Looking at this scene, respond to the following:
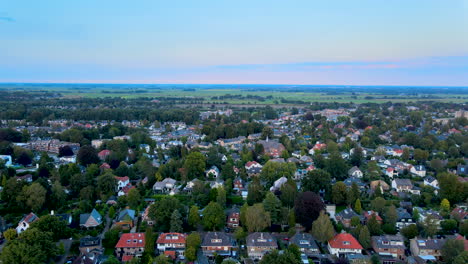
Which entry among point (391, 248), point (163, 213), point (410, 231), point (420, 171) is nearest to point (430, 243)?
point (410, 231)

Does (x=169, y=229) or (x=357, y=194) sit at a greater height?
(x=357, y=194)

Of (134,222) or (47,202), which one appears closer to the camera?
(134,222)

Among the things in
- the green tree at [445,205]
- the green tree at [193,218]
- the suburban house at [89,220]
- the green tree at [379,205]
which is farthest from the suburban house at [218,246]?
the green tree at [445,205]

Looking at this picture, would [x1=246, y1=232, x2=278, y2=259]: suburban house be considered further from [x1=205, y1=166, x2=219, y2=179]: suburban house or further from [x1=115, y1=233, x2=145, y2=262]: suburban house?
[x1=205, y1=166, x2=219, y2=179]: suburban house

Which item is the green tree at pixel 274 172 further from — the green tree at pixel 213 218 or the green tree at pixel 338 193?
the green tree at pixel 213 218

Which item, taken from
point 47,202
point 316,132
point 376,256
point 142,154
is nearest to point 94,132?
point 142,154

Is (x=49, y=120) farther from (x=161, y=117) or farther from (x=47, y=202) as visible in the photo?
(x=47, y=202)
